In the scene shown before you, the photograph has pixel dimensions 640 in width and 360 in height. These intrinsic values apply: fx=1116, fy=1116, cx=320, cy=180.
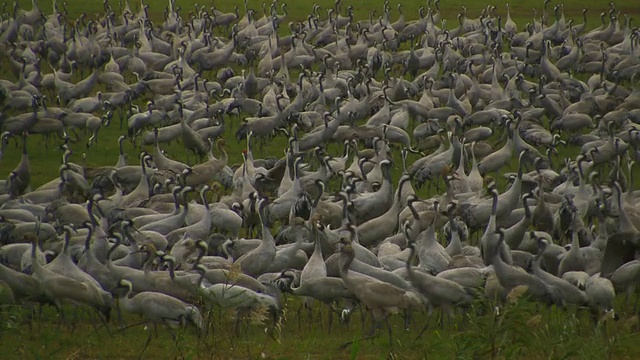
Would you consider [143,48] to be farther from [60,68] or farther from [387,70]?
[387,70]

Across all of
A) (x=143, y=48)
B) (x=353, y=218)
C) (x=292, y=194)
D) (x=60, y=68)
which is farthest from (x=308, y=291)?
(x=143, y=48)

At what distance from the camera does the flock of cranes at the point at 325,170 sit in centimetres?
1214

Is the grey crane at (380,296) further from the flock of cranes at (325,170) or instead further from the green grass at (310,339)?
the green grass at (310,339)

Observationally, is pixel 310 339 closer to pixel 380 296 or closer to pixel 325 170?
pixel 380 296

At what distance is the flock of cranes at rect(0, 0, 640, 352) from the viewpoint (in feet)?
39.8

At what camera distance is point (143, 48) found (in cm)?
2828

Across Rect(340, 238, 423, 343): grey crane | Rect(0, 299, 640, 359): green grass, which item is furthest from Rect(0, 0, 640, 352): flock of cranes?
Rect(0, 299, 640, 359): green grass

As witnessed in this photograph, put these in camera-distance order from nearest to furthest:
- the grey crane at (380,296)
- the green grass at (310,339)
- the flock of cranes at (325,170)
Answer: the green grass at (310,339), the grey crane at (380,296), the flock of cranes at (325,170)

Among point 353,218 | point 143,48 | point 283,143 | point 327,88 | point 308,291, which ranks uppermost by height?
point 143,48

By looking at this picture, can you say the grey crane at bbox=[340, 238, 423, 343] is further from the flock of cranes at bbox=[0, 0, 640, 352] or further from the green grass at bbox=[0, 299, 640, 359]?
the green grass at bbox=[0, 299, 640, 359]

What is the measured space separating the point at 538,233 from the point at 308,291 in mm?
3732

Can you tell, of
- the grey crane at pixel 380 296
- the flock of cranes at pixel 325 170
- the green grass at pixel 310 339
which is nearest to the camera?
the green grass at pixel 310 339

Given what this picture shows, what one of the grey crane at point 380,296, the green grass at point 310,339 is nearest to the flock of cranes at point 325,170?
the grey crane at point 380,296

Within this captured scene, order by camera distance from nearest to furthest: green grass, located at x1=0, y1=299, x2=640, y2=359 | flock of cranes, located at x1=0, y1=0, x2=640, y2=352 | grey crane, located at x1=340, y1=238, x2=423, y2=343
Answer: green grass, located at x1=0, y1=299, x2=640, y2=359 → grey crane, located at x1=340, y1=238, x2=423, y2=343 → flock of cranes, located at x1=0, y1=0, x2=640, y2=352
